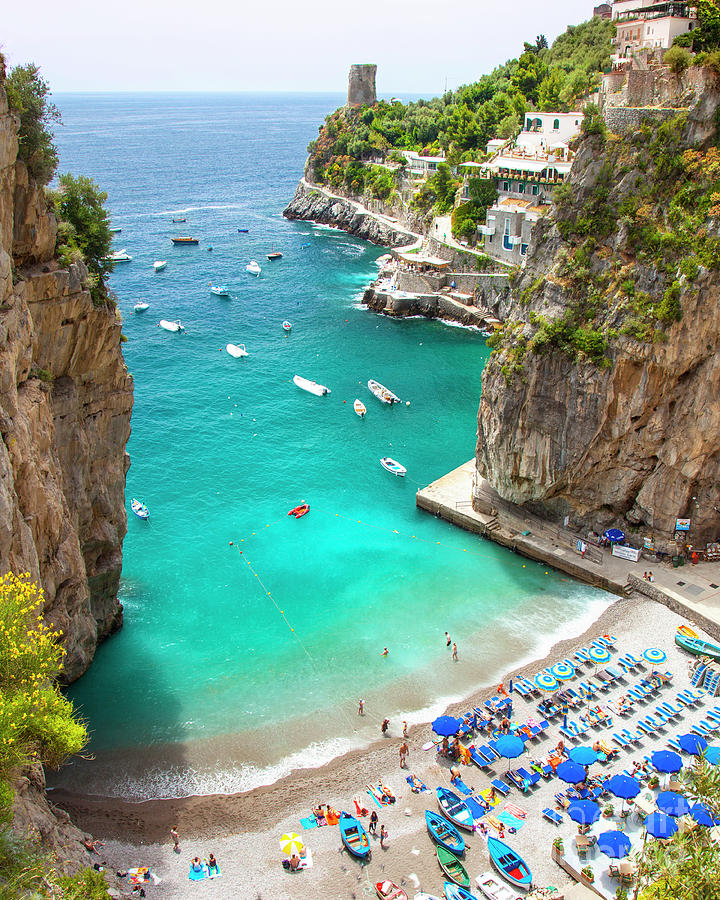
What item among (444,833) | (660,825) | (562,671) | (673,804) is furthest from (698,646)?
(444,833)

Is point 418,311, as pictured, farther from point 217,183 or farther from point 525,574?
point 217,183

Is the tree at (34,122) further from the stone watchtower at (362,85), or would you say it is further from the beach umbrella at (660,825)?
the stone watchtower at (362,85)

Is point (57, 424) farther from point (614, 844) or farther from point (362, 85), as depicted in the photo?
point (362, 85)

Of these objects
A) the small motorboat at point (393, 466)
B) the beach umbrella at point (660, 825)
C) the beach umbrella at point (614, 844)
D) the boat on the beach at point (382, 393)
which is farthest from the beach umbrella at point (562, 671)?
the boat on the beach at point (382, 393)

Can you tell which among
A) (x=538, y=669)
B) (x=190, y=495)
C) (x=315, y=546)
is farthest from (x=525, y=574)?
(x=190, y=495)

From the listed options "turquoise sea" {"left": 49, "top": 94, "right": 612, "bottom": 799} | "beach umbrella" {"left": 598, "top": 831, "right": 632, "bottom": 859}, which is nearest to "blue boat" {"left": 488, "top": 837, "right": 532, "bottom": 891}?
"beach umbrella" {"left": 598, "top": 831, "right": 632, "bottom": 859}

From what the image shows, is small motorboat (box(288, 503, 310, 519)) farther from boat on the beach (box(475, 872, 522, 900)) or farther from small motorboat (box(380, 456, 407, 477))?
boat on the beach (box(475, 872, 522, 900))
